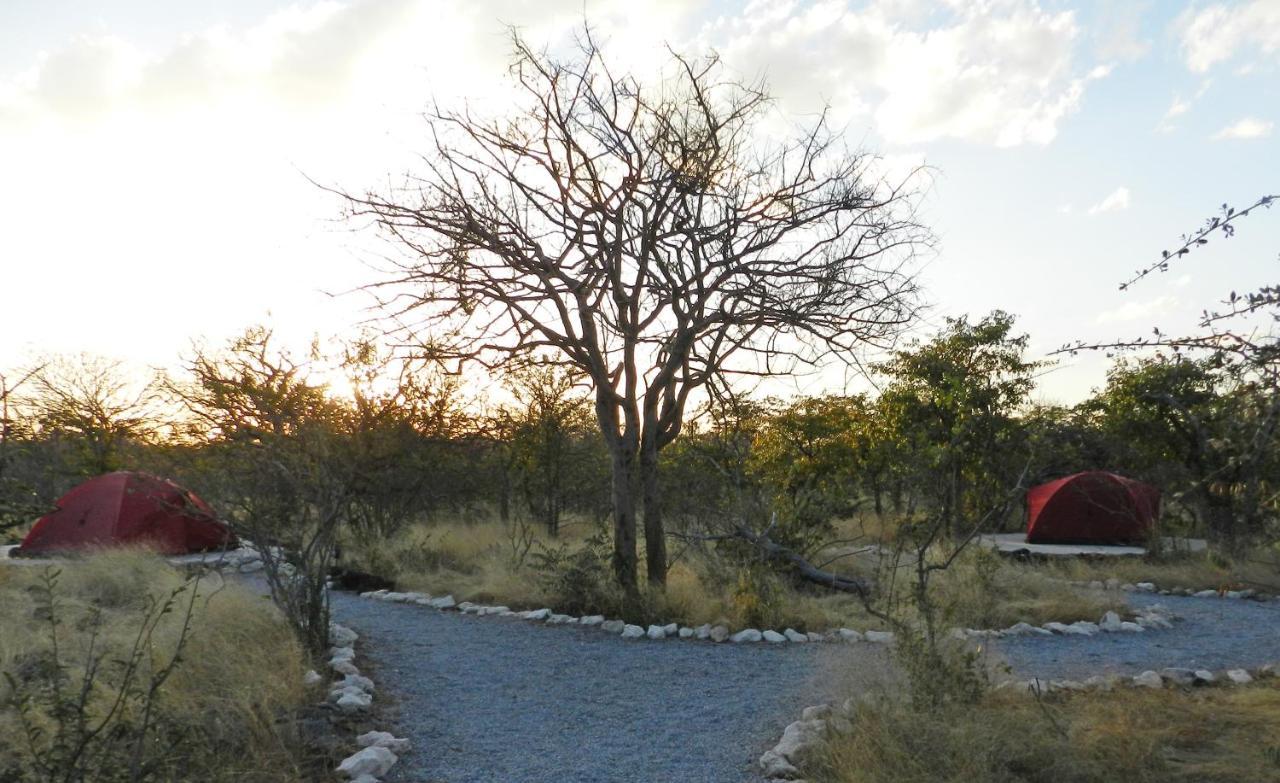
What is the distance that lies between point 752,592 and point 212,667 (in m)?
4.92

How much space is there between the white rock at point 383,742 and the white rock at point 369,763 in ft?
0.54

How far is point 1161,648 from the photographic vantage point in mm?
8234

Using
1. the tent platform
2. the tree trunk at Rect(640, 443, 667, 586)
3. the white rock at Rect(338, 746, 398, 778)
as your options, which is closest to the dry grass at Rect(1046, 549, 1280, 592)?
the tent platform

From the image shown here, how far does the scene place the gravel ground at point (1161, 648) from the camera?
7.35 m

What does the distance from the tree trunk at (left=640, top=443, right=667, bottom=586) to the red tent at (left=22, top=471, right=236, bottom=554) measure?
8.55 metres

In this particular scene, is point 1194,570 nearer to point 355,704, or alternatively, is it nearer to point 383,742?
point 355,704

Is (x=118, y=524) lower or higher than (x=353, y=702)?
higher

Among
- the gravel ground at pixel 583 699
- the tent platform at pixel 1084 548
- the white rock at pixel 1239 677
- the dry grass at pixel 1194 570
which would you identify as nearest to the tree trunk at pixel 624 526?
the gravel ground at pixel 583 699

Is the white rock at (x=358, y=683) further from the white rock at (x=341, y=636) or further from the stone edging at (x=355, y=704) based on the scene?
the white rock at (x=341, y=636)

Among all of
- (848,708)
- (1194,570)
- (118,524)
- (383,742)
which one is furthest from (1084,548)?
(118,524)

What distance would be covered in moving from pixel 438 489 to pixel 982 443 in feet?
32.7

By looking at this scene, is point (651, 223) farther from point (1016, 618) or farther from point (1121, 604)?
point (1121, 604)

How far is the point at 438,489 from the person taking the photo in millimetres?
17344


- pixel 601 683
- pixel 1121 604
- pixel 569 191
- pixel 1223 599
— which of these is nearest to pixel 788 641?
pixel 601 683
